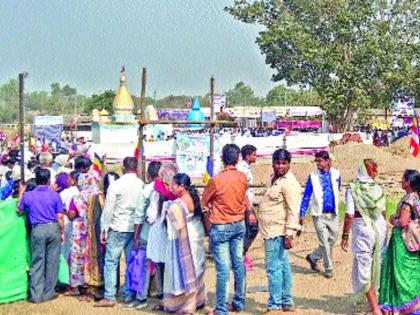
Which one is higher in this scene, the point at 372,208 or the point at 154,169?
the point at 154,169

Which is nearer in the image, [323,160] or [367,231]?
[367,231]

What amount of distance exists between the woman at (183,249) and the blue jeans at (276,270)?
0.76m

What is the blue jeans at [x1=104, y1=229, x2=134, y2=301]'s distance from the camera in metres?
6.99

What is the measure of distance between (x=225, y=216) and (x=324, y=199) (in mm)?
2228

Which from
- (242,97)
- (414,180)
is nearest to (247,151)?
(414,180)

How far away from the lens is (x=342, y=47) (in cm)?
3531

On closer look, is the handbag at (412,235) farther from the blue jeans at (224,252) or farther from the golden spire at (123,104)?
the golden spire at (123,104)

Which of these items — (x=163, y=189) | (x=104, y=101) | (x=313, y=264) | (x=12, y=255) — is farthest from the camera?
(x=104, y=101)

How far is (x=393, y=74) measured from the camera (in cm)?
3434

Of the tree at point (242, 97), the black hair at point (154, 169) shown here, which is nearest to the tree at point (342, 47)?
the black hair at point (154, 169)

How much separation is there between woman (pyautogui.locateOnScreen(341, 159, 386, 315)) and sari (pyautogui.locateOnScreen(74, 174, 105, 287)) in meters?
2.87

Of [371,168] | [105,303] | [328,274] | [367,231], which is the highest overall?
[371,168]

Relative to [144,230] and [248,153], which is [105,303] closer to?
[144,230]

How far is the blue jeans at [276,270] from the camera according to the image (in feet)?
20.7
